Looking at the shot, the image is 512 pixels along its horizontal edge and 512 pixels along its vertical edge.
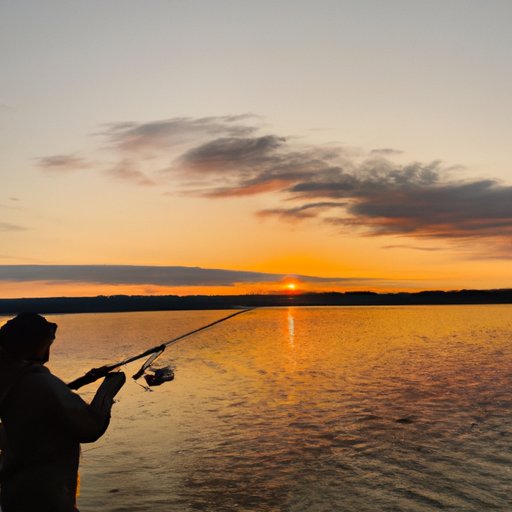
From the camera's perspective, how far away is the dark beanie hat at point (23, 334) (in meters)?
3.64

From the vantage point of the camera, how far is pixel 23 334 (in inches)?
144

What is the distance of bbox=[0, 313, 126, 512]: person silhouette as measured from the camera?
3613mm

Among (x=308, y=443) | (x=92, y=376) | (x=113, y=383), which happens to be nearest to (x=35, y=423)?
(x=113, y=383)

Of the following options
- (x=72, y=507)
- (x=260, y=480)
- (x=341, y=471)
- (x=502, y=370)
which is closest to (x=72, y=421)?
(x=72, y=507)

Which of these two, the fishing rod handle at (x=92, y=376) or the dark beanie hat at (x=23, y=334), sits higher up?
the dark beanie hat at (x=23, y=334)

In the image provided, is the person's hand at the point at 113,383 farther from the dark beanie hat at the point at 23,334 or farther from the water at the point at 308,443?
the water at the point at 308,443

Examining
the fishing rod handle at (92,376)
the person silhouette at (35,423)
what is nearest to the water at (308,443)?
the fishing rod handle at (92,376)

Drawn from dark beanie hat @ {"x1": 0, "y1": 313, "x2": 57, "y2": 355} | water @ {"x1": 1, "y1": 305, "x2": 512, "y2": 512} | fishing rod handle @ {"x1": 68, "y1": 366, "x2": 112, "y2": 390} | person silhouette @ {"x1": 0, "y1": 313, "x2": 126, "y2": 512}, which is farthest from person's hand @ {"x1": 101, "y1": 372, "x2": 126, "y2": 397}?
water @ {"x1": 1, "y1": 305, "x2": 512, "y2": 512}

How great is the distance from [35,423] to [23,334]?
0.54m

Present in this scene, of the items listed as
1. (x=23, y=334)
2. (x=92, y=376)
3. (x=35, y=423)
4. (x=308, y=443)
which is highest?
Result: (x=23, y=334)

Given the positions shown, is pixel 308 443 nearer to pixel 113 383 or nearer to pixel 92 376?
pixel 92 376

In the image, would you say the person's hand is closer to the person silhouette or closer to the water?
the person silhouette

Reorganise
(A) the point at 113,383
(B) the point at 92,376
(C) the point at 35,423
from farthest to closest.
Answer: (B) the point at 92,376 → (A) the point at 113,383 → (C) the point at 35,423

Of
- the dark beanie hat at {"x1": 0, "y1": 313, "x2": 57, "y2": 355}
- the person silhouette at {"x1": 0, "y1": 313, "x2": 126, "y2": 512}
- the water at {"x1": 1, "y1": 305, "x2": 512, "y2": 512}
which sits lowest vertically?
the water at {"x1": 1, "y1": 305, "x2": 512, "y2": 512}
